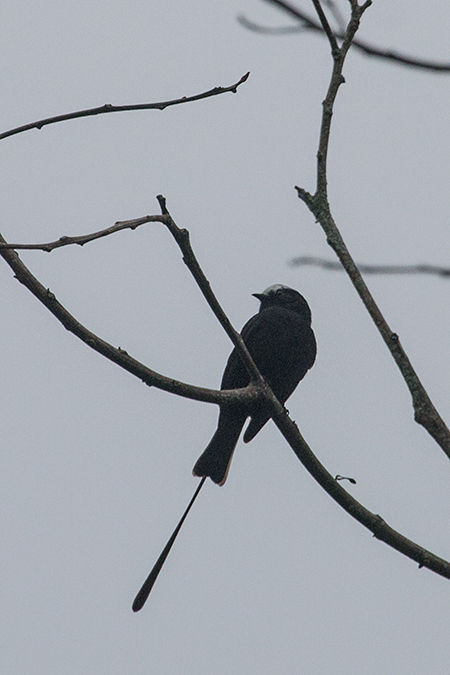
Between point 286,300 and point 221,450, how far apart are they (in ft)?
3.76

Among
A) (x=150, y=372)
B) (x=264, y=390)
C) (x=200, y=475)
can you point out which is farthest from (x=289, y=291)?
(x=150, y=372)

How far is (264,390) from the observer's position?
112 inches

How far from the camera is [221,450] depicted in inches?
183

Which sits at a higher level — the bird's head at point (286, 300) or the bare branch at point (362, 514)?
the bird's head at point (286, 300)

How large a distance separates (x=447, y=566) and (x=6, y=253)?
144 centimetres

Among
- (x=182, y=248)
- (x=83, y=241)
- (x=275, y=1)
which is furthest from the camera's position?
(x=182, y=248)

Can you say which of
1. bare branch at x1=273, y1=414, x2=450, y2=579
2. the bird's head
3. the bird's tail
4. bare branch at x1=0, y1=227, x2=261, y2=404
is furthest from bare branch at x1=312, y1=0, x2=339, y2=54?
the bird's head

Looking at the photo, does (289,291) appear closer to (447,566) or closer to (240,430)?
(240,430)

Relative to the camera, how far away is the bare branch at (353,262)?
221 cm

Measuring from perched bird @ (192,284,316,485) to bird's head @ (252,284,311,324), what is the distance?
0.16 meters

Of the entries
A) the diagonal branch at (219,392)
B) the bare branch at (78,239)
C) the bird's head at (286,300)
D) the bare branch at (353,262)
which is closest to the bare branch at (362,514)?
the diagonal branch at (219,392)

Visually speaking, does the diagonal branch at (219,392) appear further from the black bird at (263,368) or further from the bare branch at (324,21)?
the black bird at (263,368)

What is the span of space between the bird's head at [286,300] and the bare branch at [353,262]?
9.57 feet

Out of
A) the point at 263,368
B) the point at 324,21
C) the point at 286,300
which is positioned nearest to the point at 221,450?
the point at 263,368
